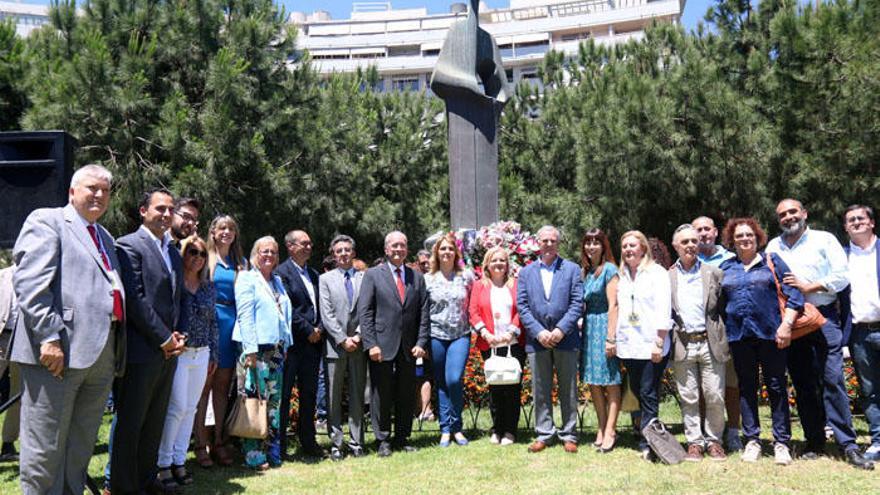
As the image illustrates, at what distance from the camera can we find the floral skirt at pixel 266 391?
493cm

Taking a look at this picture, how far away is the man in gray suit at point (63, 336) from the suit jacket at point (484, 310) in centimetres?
285

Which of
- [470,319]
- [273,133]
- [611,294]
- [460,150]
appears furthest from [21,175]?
[273,133]

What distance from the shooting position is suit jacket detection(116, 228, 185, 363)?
151 inches

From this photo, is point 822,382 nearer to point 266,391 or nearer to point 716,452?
point 716,452

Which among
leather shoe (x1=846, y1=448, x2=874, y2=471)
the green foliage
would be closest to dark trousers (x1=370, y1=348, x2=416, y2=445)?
leather shoe (x1=846, y1=448, x2=874, y2=471)

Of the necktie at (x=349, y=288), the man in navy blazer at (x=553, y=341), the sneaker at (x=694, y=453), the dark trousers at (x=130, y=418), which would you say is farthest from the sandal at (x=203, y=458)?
the sneaker at (x=694, y=453)

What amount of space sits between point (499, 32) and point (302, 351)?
163ft

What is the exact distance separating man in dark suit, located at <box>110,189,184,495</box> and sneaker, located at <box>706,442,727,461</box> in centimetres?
345

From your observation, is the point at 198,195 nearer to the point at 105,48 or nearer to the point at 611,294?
the point at 105,48

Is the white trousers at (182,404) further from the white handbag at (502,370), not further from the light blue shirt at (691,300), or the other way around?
the light blue shirt at (691,300)

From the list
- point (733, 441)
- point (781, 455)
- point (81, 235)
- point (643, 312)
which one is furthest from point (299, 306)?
point (781, 455)

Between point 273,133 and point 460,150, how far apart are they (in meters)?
3.47

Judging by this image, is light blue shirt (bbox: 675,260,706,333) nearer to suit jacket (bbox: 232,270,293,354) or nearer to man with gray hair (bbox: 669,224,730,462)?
man with gray hair (bbox: 669,224,730,462)

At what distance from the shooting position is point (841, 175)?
9773 mm
